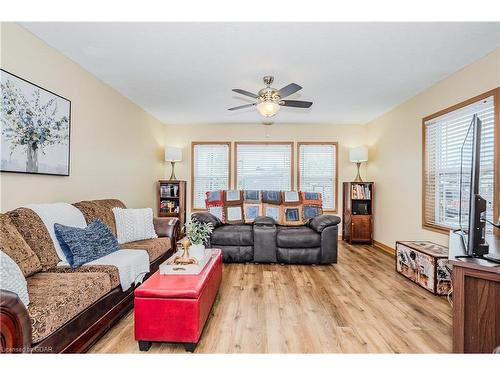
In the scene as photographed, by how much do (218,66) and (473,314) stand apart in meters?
3.17

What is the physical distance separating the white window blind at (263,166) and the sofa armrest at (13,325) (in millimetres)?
4870

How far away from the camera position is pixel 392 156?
4840 millimetres

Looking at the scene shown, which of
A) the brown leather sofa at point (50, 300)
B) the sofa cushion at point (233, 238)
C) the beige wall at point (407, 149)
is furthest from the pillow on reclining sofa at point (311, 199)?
the brown leather sofa at point (50, 300)

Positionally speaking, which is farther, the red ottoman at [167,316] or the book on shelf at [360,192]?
the book on shelf at [360,192]

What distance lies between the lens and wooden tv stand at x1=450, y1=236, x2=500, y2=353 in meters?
1.57

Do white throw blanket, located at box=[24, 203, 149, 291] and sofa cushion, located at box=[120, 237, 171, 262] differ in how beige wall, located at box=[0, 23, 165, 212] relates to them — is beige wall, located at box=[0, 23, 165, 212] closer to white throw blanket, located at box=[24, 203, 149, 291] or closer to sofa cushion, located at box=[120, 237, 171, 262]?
white throw blanket, located at box=[24, 203, 149, 291]

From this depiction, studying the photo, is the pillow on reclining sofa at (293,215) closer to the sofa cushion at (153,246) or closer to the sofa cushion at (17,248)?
the sofa cushion at (153,246)

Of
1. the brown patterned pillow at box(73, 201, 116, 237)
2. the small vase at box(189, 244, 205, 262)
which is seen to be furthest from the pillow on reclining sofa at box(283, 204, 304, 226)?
the brown patterned pillow at box(73, 201, 116, 237)

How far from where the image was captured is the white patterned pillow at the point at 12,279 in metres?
1.46

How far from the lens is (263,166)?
607cm

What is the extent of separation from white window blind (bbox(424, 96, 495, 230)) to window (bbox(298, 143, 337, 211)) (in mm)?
2250

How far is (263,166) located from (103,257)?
4079mm

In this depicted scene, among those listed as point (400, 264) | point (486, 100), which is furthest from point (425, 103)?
point (400, 264)
